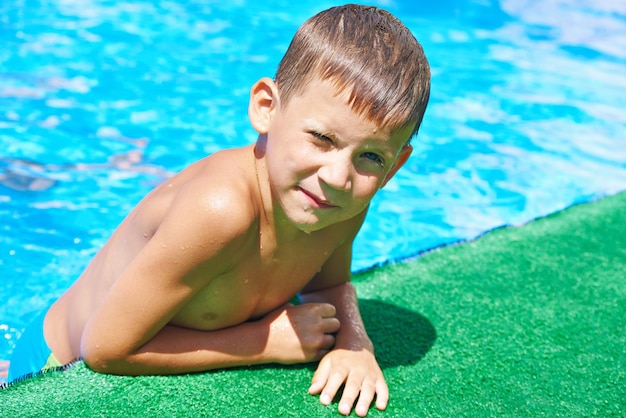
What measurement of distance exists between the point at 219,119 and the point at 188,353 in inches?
169

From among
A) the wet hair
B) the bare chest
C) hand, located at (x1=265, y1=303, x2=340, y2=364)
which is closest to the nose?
the wet hair

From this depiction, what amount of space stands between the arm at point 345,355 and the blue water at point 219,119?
1.20 metres

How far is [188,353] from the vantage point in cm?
279

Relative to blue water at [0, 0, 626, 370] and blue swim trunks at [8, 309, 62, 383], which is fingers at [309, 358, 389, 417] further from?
blue water at [0, 0, 626, 370]

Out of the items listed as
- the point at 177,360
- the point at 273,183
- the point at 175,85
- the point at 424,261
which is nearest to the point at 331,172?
the point at 273,183

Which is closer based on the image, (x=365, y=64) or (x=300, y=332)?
(x=365, y=64)

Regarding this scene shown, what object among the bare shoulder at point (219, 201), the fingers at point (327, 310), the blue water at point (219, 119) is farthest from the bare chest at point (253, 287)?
the blue water at point (219, 119)

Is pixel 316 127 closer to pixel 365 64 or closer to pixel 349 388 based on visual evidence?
pixel 365 64

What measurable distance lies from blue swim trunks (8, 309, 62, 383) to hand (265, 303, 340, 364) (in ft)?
3.58

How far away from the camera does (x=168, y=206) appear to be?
8.73 feet

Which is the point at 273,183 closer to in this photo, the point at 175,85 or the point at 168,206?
the point at 168,206

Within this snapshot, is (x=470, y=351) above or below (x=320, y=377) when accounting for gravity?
below

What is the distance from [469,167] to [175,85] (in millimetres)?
2922

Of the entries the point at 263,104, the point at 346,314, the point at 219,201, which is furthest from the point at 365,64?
the point at 346,314
